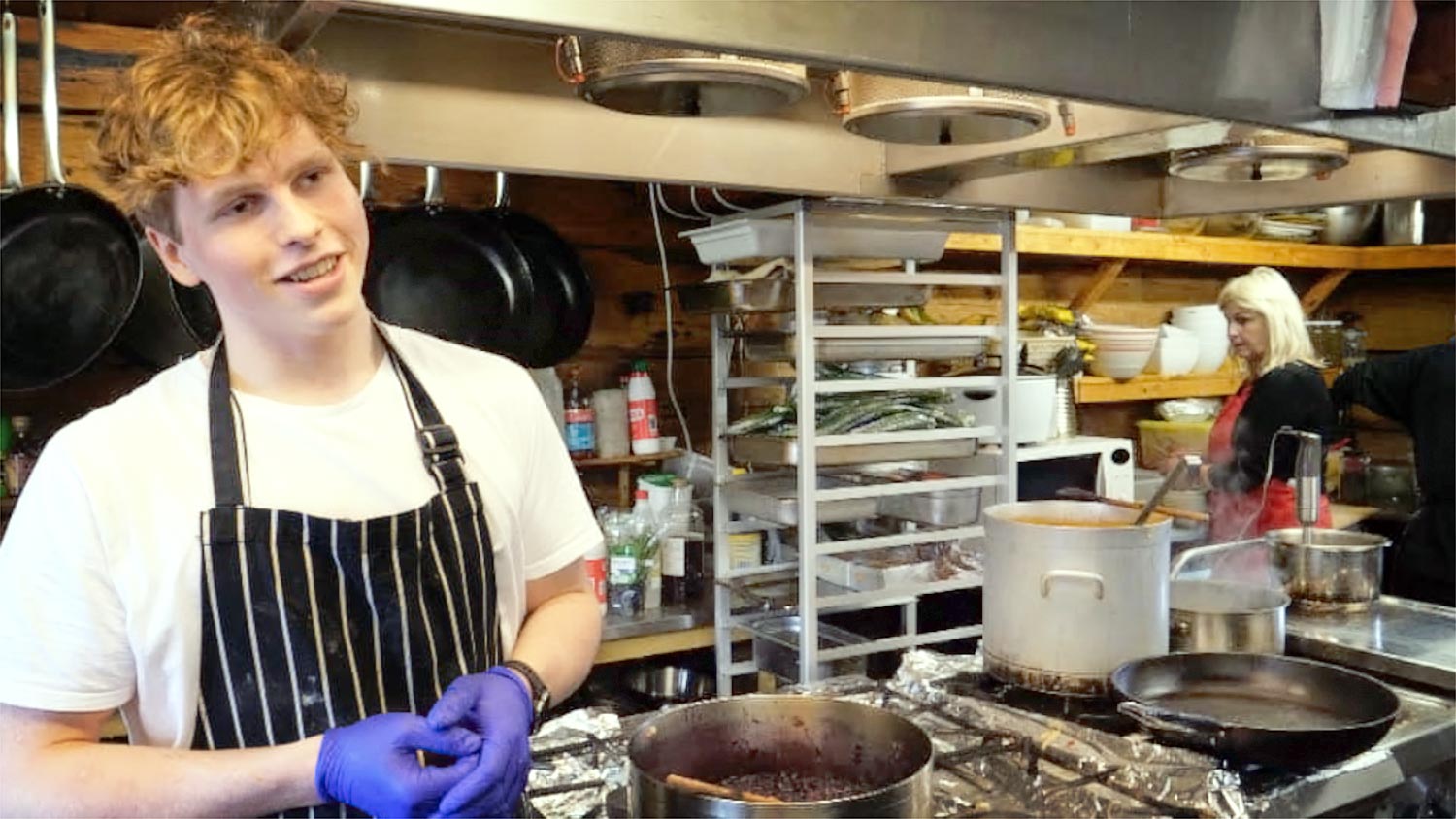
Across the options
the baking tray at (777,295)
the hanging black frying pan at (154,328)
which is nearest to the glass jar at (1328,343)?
the baking tray at (777,295)

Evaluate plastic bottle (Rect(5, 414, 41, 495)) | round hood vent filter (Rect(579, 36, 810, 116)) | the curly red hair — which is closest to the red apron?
round hood vent filter (Rect(579, 36, 810, 116))

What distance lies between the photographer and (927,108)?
1307 millimetres

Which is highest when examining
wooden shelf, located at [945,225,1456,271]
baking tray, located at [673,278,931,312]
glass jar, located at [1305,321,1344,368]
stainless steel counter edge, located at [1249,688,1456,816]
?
wooden shelf, located at [945,225,1456,271]

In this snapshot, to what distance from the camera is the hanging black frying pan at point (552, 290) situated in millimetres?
2855

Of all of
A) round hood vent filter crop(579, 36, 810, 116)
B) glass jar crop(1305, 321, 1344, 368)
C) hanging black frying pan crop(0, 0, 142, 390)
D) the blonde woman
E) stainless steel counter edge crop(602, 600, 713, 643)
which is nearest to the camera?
round hood vent filter crop(579, 36, 810, 116)

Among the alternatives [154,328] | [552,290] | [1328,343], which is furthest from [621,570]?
[1328,343]

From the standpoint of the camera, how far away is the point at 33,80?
2461mm

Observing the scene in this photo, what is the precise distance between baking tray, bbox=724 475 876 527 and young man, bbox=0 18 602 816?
1404 mm

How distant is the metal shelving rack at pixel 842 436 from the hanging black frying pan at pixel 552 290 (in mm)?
365

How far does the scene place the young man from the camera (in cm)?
106

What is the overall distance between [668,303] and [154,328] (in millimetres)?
1351

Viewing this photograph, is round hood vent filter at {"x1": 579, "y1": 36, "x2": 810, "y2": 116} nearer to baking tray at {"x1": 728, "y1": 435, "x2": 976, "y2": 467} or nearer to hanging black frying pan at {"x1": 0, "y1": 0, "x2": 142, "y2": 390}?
baking tray at {"x1": 728, "y1": 435, "x2": 976, "y2": 467}

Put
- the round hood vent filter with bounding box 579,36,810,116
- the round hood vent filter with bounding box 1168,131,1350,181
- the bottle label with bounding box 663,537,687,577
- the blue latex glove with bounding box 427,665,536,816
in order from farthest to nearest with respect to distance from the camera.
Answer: the bottle label with bounding box 663,537,687,577
the round hood vent filter with bounding box 1168,131,1350,181
the round hood vent filter with bounding box 579,36,810,116
the blue latex glove with bounding box 427,665,536,816

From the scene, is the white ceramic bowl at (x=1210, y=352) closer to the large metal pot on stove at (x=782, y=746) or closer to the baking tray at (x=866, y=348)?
the baking tray at (x=866, y=348)
